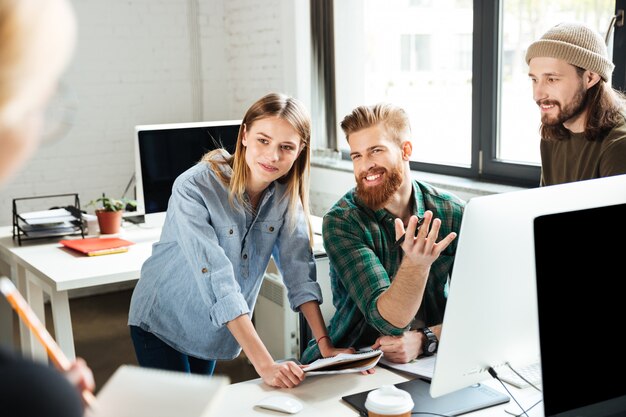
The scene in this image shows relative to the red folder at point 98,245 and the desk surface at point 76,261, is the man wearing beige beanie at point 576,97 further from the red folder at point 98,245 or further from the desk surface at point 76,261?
the red folder at point 98,245

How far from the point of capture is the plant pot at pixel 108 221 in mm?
3379

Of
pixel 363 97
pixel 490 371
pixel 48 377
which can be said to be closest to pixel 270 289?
pixel 363 97

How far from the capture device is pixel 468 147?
4004mm

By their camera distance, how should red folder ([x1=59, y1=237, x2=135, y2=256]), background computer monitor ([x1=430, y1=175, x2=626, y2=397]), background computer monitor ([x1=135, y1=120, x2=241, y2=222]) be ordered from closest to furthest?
1. background computer monitor ([x1=430, y1=175, x2=626, y2=397])
2. red folder ([x1=59, y1=237, x2=135, y2=256])
3. background computer monitor ([x1=135, y1=120, x2=241, y2=222])

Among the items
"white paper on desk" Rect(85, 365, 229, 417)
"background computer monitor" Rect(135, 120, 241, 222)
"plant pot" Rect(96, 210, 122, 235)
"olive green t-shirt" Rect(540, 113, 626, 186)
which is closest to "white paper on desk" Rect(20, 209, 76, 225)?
"plant pot" Rect(96, 210, 122, 235)

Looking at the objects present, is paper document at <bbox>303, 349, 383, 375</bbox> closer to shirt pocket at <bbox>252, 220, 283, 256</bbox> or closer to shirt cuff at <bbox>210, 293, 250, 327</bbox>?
shirt cuff at <bbox>210, 293, 250, 327</bbox>

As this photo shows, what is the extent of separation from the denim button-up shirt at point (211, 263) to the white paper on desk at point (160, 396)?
3.03 feet

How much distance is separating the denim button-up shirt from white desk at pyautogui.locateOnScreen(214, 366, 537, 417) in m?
0.23

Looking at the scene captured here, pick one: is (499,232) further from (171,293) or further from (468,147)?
(468,147)

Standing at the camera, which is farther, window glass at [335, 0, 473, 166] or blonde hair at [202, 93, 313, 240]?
window glass at [335, 0, 473, 166]

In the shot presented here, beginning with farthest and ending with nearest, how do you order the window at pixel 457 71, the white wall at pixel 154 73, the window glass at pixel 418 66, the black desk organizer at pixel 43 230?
the white wall at pixel 154 73, the window glass at pixel 418 66, the window at pixel 457 71, the black desk organizer at pixel 43 230

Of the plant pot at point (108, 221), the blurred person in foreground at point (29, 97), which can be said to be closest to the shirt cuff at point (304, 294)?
the blurred person in foreground at point (29, 97)

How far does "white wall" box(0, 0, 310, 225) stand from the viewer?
482 cm

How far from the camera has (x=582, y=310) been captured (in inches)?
46.8
